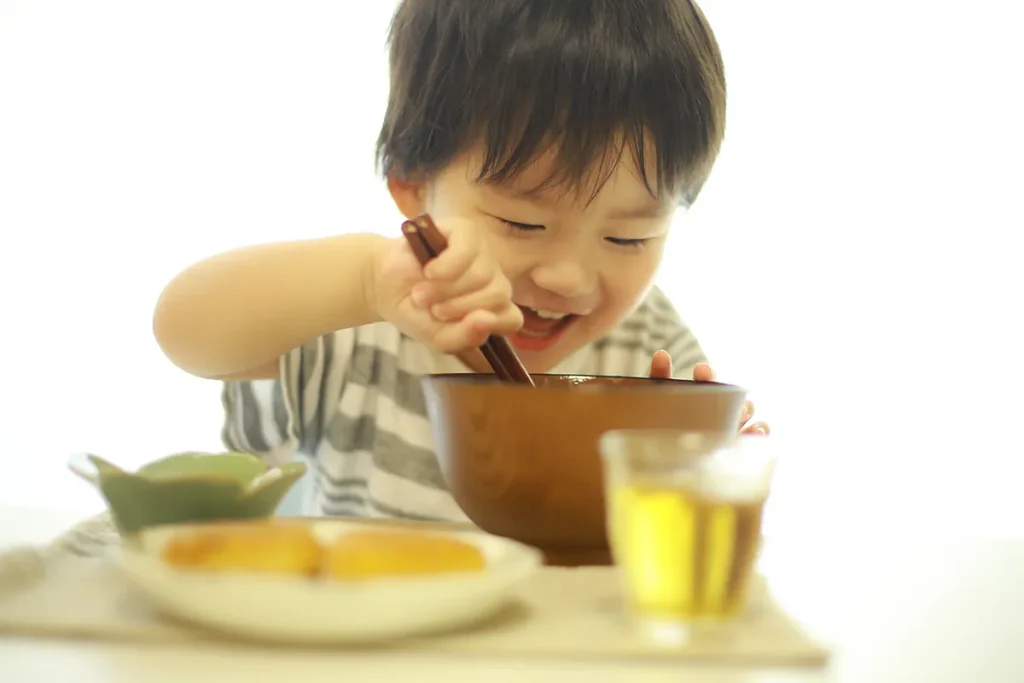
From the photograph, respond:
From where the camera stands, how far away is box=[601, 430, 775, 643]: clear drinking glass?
0.49 metres

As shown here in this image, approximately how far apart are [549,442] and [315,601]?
0.24m

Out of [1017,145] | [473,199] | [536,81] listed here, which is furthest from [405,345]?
[1017,145]

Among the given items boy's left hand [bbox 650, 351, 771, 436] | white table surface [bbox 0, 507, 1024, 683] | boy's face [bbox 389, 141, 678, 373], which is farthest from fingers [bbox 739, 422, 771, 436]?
boy's face [bbox 389, 141, 678, 373]

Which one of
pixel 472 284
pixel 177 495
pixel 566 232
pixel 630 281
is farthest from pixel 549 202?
pixel 177 495

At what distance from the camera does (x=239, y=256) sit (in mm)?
926

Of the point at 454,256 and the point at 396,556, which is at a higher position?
the point at 454,256

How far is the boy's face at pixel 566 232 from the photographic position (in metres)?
1.00

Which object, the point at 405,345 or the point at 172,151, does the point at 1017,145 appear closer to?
the point at 405,345

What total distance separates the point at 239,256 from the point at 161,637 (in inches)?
21.2

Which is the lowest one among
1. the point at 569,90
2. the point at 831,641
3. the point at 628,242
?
the point at 831,641

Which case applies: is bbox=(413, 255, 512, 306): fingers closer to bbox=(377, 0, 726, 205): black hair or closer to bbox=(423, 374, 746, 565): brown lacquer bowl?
bbox=(423, 374, 746, 565): brown lacquer bowl

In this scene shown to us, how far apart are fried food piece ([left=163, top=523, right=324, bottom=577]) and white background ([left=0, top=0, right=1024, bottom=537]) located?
155 cm

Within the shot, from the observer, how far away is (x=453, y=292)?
0.78 meters

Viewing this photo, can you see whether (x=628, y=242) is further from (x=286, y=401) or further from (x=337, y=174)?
(x=337, y=174)
